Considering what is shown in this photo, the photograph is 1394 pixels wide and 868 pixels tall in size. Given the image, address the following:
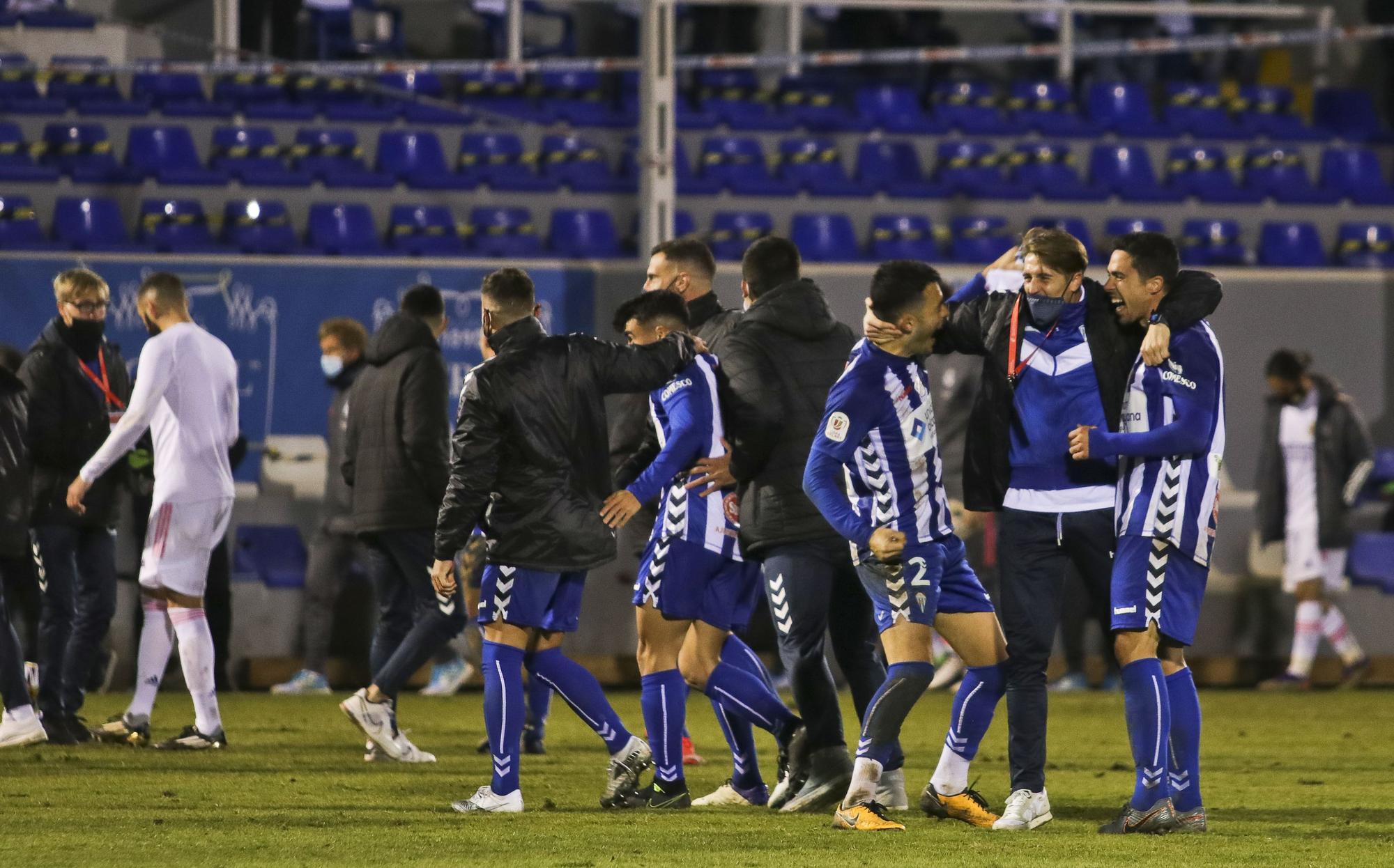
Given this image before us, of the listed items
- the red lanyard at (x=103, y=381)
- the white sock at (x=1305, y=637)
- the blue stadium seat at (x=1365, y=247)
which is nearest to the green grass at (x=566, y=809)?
the red lanyard at (x=103, y=381)

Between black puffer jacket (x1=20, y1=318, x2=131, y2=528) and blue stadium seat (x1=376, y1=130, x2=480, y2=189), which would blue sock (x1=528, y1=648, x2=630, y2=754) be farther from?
blue stadium seat (x1=376, y1=130, x2=480, y2=189)

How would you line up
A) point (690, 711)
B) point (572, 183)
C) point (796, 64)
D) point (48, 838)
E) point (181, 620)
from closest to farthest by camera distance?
point (48, 838) < point (181, 620) < point (690, 711) < point (572, 183) < point (796, 64)

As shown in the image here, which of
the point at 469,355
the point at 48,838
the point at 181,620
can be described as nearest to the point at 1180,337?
the point at 48,838

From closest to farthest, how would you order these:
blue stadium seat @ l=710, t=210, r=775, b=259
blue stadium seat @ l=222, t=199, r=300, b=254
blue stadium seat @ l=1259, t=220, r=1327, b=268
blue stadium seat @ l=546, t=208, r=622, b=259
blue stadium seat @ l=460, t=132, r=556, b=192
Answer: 1. blue stadium seat @ l=222, t=199, r=300, b=254
2. blue stadium seat @ l=710, t=210, r=775, b=259
3. blue stadium seat @ l=546, t=208, r=622, b=259
4. blue stadium seat @ l=460, t=132, r=556, b=192
5. blue stadium seat @ l=1259, t=220, r=1327, b=268

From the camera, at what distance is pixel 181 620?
8.56 metres

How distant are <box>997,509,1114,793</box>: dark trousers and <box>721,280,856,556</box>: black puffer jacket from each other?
79 cm

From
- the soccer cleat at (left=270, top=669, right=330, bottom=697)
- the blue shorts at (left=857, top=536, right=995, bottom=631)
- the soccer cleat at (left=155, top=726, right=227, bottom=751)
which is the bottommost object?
the soccer cleat at (left=270, top=669, right=330, bottom=697)

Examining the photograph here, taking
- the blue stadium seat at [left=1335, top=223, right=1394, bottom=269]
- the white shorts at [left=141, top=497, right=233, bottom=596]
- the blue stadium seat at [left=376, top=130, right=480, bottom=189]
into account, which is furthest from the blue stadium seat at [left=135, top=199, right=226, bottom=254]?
the blue stadium seat at [left=1335, top=223, right=1394, bottom=269]

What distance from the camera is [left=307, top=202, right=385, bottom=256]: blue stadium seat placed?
17.1m

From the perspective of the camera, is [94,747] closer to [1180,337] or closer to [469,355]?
[1180,337]

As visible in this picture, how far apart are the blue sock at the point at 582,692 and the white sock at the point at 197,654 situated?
2.25 meters

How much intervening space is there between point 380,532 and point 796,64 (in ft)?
47.0

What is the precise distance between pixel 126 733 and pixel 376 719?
1.27 meters

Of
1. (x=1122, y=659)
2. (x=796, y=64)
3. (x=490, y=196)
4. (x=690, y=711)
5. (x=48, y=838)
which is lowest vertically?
(x=690, y=711)
